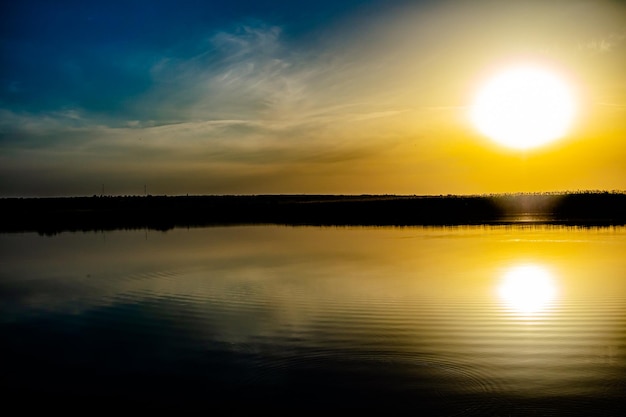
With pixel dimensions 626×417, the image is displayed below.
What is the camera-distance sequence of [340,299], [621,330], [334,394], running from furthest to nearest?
[340,299] < [621,330] < [334,394]

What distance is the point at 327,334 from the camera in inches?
427

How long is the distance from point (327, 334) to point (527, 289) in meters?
6.80

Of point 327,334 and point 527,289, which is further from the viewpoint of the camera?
point 527,289

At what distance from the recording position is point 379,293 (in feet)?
49.2

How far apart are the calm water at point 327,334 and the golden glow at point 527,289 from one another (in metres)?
0.06

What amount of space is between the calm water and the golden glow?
6 cm

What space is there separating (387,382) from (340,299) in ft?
20.0

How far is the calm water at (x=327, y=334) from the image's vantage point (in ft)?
25.7

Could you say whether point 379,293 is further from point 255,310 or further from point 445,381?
point 445,381

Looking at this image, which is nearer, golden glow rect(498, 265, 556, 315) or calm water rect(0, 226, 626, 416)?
Result: calm water rect(0, 226, 626, 416)

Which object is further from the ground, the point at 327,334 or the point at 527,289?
the point at 527,289

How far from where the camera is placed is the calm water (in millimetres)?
7828

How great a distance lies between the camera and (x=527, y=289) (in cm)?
1522

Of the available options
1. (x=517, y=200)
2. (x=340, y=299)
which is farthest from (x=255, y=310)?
(x=517, y=200)
